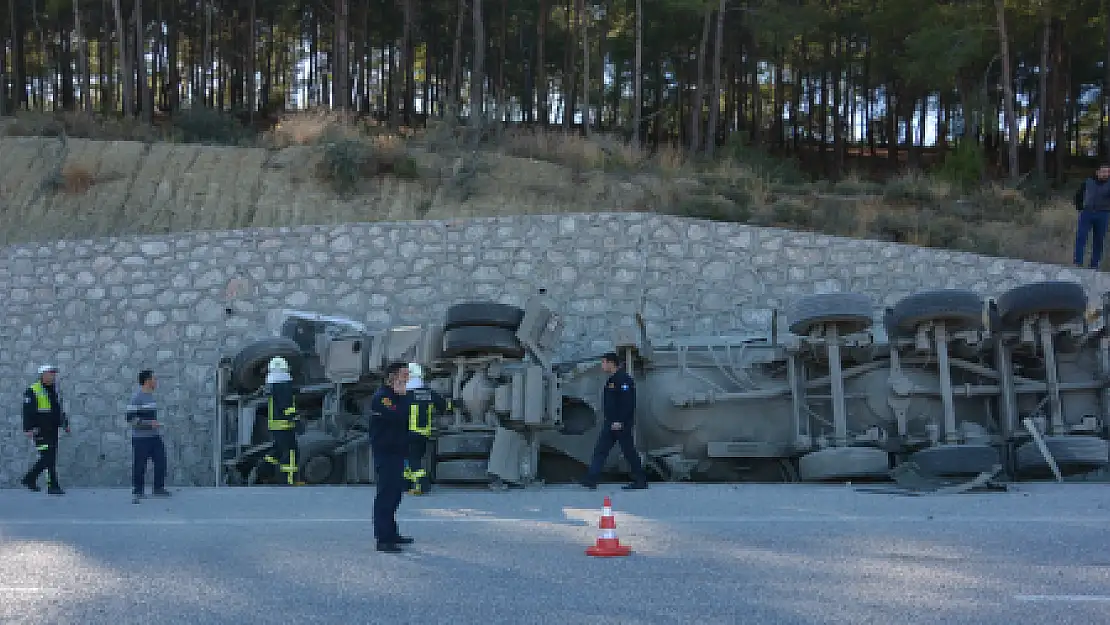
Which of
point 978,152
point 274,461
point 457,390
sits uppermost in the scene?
point 978,152

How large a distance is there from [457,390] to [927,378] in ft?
18.1

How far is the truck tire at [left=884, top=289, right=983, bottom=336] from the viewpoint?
12.0 meters

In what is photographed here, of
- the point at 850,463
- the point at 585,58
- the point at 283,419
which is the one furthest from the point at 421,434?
the point at 585,58

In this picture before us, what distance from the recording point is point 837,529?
28.9ft

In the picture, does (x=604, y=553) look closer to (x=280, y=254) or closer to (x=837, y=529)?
(x=837, y=529)

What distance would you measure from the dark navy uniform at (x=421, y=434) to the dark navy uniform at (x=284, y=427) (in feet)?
6.01

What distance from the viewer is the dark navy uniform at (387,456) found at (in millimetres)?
8133

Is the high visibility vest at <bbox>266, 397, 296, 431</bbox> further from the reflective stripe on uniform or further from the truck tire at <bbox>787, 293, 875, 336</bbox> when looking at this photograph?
the truck tire at <bbox>787, 293, 875, 336</bbox>

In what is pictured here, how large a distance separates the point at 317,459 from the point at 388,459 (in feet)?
20.1

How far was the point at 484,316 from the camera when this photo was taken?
43.8 feet

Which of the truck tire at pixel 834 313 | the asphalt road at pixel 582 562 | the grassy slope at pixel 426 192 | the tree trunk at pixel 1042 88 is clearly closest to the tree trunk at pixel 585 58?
the grassy slope at pixel 426 192

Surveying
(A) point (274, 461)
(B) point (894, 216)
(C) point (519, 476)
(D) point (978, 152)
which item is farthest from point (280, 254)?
(D) point (978, 152)

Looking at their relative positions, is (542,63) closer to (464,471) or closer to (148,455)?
(464,471)

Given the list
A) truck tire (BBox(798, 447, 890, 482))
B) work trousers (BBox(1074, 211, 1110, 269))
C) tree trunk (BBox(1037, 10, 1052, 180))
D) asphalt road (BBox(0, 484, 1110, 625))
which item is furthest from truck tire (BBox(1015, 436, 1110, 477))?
tree trunk (BBox(1037, 10, 1052, 180))
